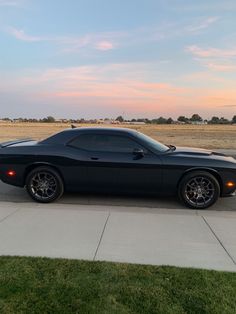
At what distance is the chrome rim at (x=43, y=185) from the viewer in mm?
7262

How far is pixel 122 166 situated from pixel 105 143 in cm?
59

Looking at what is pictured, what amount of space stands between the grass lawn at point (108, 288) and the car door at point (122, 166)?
3155 millimetres

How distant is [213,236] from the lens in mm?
5273

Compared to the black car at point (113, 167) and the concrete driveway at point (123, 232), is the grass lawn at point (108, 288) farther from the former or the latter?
the black car at point (113, 167)

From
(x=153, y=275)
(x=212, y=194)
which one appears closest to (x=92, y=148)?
(x=212, y=194)

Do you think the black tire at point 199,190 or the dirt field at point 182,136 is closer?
the black tire at point 199,190

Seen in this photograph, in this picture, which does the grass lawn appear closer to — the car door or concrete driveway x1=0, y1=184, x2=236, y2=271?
concrete driveway x1=0, y1=184, x2=236, y2=271

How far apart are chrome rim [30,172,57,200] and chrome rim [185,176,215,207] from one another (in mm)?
2451

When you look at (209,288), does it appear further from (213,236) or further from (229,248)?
(213,236)

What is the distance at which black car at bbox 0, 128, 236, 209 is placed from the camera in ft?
23.1

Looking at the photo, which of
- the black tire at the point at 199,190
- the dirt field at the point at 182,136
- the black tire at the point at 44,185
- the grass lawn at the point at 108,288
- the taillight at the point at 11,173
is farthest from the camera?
the dirt field at the point at 182,136

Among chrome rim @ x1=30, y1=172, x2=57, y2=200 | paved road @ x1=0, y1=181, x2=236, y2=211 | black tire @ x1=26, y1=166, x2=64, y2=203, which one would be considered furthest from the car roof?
paved road @ x1=0, y1=181, x2=236, y2=211

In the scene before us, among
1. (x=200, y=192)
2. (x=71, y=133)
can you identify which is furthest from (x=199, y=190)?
(x=71, y=133)

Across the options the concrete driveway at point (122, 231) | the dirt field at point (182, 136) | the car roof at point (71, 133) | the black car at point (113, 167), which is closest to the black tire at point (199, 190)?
the black car at point (113, 167)
